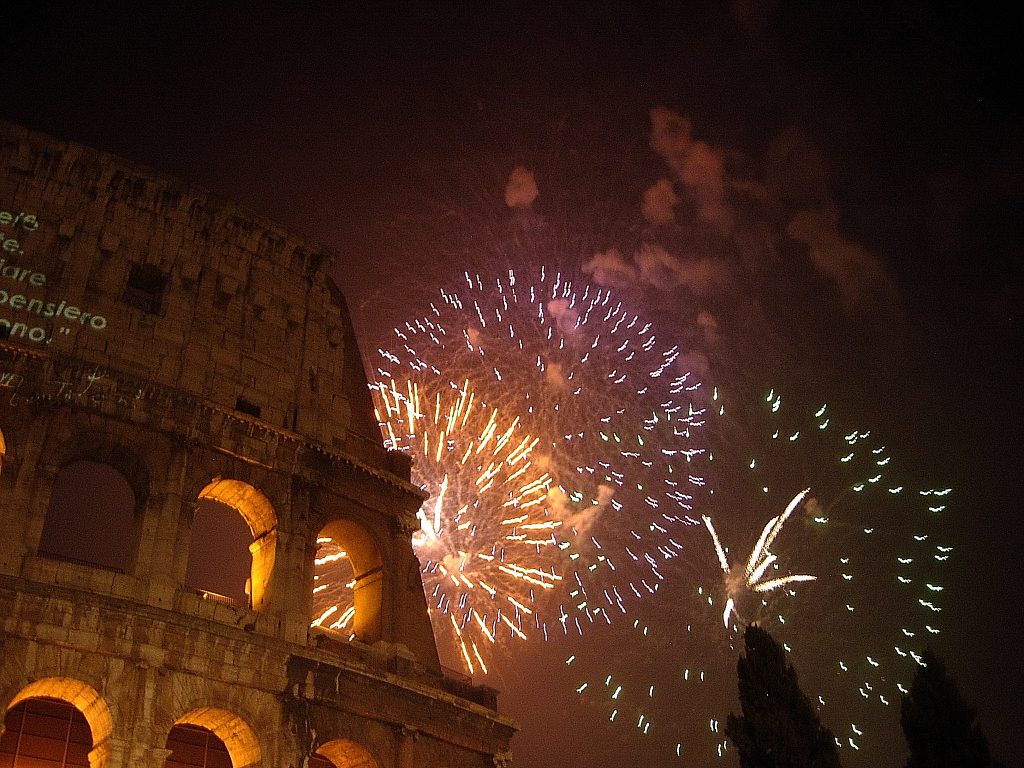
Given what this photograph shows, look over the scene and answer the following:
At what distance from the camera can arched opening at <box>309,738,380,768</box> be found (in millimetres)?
20938

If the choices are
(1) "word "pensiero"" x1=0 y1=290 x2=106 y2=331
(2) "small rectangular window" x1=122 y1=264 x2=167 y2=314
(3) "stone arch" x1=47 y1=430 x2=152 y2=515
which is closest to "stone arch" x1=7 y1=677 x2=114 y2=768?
(3) "stone arch" x1=47 y1=430 x2=152 y2=515

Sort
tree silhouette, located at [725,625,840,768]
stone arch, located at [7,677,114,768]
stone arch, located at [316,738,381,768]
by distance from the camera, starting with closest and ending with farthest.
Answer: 1. stone arch, located at [7,677,114,768]
2. stone arch, located at [316,738,381,768]
3. tree silhouette, located at [725,625,840,768]

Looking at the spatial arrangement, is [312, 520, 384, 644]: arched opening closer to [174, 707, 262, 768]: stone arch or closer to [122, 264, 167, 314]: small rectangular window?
[174, 707, 262, 768]: stone arch

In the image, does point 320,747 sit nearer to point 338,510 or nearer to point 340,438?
point 338,510

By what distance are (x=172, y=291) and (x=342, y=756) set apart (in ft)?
38.1

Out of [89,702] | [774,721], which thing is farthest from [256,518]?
[774,721]

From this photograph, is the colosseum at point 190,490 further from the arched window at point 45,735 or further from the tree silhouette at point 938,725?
the tree silhouette at point 938,725

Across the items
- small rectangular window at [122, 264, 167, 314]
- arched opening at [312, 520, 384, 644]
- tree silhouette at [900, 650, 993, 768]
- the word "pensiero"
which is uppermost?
small rectangular window at [122, 264, 167, 314]

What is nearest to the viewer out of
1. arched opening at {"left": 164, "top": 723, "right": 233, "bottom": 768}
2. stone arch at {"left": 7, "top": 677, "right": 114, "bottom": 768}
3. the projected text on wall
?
stone arch at {"left": 7, "top": 677, "right": 114, "bottom": 768}

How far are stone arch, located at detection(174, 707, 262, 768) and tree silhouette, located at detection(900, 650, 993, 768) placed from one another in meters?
13.8

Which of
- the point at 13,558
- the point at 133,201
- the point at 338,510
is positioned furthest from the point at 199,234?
the point at 13,558

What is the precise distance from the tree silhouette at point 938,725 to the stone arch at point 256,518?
47.7 ft

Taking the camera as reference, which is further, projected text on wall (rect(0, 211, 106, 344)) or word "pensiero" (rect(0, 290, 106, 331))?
word "pensiero" (rect(0, 290, 106, 331))

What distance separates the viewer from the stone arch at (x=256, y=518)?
21844mm
